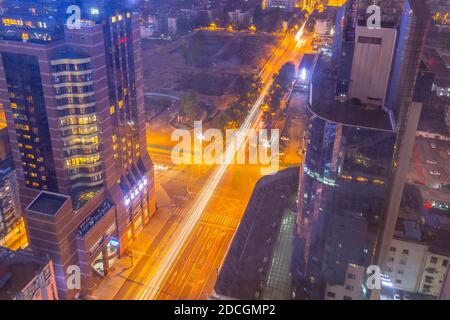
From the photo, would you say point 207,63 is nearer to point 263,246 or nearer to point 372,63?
point 263,246

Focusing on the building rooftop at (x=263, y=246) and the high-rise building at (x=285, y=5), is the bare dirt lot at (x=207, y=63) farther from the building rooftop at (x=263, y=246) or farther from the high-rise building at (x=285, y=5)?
the building rooftop at (x=263, y=246)

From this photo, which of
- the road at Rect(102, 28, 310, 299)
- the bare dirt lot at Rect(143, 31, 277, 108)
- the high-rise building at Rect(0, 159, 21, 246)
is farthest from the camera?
the bare dirt lot at Rect(143, 31, 277, 108)

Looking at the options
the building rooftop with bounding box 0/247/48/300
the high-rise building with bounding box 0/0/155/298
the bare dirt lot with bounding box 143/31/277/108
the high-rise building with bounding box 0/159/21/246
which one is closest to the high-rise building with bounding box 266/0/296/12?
the bare dirt lot with bounding box 143/31/277/108

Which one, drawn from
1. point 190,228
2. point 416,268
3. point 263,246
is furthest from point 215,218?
point 416,268

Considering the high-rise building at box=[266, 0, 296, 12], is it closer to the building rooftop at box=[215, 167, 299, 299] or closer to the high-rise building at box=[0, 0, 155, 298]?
the building rooftop at box=[215, 167, 299, 299]

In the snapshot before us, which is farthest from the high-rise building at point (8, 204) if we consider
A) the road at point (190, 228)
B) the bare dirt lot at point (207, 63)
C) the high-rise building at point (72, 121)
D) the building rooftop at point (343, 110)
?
the bare dirt lot at point (207, 63)

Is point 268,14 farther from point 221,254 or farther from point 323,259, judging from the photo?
point 323,259
